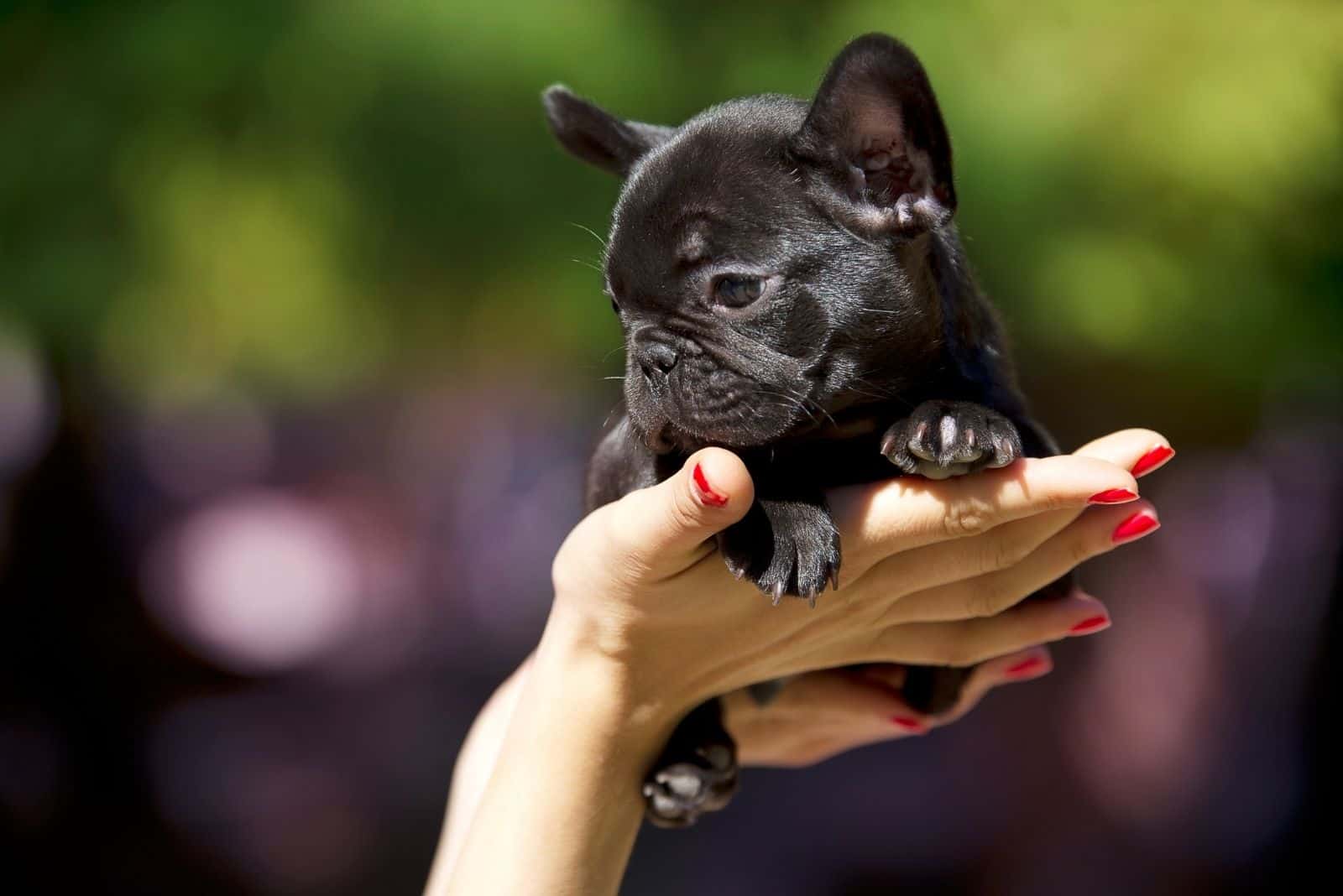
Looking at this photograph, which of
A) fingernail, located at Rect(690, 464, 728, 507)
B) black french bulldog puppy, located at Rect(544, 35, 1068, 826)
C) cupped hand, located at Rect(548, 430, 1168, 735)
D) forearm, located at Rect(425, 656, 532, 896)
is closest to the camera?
fingernail, located at Rect(690, 464, 728, 507)

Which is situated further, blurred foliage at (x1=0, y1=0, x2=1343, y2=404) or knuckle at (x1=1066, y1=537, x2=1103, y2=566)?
blurred foliage at (x1=0, y1=0, x2=1343, y2=404)

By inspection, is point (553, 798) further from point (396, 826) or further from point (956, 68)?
point (396, 826)

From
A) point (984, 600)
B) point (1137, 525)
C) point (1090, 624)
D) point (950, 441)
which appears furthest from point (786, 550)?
point (1090, 624)

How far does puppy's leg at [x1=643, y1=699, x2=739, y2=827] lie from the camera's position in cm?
257

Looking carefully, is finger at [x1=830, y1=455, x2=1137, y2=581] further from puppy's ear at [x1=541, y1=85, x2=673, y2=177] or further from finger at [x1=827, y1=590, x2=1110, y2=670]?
puppy's ear at [x1=541, y1=85, x2=673, y2=177]

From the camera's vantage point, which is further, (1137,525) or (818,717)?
(818,717)

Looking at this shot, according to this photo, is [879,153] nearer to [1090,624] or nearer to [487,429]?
[1090,624]

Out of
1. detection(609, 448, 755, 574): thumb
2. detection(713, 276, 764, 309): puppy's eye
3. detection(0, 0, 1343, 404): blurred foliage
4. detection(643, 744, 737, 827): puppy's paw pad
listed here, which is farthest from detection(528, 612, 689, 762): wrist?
detection(0, 0, 1343, 404): blurred foliage

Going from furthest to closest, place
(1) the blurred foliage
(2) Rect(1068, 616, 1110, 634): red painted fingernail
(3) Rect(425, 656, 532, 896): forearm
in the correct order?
(1) the blurred foliage < (3) Rect(425, 656, 532, 896): forearm < (2) Rect(1068, 616, 1110, 634): red painted fingernail

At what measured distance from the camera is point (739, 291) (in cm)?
215

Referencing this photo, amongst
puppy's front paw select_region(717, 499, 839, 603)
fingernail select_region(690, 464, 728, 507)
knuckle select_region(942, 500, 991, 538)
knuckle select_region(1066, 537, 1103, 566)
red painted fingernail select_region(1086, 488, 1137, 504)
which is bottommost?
knuckle select_region(1066, 537, 1103, 566)

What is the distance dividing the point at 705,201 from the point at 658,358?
0.29m

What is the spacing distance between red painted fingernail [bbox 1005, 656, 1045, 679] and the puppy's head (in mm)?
938

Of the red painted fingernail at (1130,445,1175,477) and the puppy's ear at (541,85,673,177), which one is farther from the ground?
the puppy's ear at (541,85,673,177)
